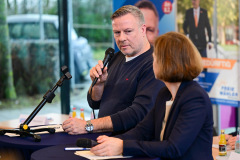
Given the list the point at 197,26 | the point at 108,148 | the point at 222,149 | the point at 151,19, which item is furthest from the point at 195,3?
the point at 108,148

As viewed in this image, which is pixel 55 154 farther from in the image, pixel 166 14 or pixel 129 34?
pixel 166 14

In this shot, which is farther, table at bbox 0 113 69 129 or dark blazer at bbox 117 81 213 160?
table at bbox 0 113 69 129

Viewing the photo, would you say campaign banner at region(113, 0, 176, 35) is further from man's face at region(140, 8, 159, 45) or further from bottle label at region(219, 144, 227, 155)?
bottle label at region(219, 144, 227, 155)

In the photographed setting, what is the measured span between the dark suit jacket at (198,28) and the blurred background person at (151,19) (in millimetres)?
371

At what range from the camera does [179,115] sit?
217cm

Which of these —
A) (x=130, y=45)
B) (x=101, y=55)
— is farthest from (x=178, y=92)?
(x=101, y=55)

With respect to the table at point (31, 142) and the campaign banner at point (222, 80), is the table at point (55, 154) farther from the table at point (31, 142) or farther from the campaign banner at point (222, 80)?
the campaign banner at point (222, 80)

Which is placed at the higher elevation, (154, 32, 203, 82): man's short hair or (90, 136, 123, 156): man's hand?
(154, 32, 203, 82): man's short hair

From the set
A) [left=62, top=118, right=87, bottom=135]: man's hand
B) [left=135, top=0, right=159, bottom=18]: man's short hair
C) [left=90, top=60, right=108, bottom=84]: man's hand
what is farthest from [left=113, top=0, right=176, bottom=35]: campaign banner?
[left=62, top=118, right=87, bottom=135]: man's hand

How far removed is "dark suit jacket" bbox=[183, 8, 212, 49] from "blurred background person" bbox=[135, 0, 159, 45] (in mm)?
371

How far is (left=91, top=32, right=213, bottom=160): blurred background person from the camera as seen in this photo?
2121 mm

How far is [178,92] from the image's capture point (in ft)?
7.39

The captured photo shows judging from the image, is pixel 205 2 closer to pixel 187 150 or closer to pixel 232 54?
pixel 232 54

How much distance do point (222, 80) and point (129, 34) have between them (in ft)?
6.03
